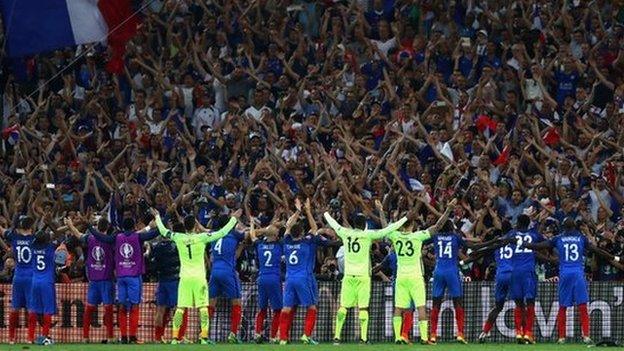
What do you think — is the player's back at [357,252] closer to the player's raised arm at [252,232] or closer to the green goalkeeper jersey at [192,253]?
the player's raised arm at [252,232]

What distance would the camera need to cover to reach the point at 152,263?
36.9m

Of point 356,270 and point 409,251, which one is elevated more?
point 409,251

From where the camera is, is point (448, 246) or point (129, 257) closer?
point (448, 246)

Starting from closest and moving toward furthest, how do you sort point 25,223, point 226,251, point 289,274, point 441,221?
point 441,221 < point 289,274 < point 226,251 < point 25,223

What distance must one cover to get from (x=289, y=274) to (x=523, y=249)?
3.98 metres

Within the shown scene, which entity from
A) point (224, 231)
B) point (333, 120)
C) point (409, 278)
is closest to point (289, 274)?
point (224, 231)

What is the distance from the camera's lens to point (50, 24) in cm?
3984

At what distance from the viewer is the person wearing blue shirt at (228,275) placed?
35375mm

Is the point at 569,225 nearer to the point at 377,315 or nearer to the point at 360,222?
the point at 360,222

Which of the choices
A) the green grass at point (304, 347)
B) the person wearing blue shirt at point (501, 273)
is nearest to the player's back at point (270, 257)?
the green grass at point (304, 347)

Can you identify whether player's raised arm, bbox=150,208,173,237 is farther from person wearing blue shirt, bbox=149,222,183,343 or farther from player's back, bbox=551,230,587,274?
player's back, bbox=551,230,587,274

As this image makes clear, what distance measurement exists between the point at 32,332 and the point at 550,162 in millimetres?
9745

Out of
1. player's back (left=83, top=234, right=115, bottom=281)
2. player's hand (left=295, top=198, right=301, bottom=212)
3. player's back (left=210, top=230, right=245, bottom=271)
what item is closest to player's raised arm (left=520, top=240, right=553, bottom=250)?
player's hand (left=295, top=198, right=301, bottom=212)

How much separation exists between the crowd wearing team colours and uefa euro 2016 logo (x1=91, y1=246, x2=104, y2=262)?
65mm
